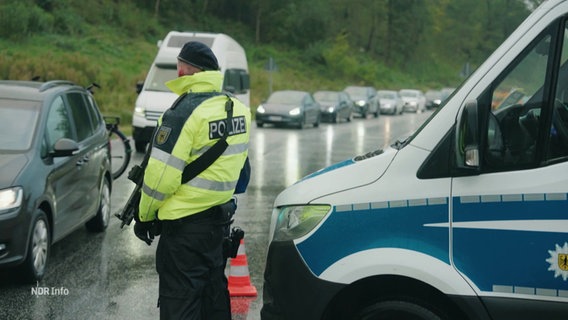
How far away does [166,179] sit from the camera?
4469 mm

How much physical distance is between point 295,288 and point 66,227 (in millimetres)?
4266

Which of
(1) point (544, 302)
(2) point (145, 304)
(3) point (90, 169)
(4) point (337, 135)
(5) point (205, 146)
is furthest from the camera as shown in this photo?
(4) point (337, 135)

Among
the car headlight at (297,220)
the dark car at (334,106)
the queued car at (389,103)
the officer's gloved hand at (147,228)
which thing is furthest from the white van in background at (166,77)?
the queued car at (389,103)

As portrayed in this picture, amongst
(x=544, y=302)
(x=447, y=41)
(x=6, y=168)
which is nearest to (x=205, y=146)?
(x=544, y=302)

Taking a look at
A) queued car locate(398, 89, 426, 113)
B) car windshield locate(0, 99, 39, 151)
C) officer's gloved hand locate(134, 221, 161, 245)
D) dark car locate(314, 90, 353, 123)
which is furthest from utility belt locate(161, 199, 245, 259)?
queued car locate(398, 89, 426, 113)

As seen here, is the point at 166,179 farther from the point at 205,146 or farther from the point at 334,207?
the point at 334,207

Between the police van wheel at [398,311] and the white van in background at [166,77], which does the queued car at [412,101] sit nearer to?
the white van in background at [166,77]

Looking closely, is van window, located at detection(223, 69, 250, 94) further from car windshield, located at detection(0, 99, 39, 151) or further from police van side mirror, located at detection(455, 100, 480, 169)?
police van side mirror, located at detection(455, 100, 480, 169)

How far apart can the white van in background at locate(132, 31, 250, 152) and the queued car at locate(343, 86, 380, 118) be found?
2040 centimetres

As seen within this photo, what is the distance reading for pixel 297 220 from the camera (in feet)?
14.5

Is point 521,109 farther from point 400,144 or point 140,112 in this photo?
point 140,112

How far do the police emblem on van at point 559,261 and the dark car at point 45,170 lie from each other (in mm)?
4310

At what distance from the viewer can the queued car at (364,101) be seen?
46.5m

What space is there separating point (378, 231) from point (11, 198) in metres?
3.67
